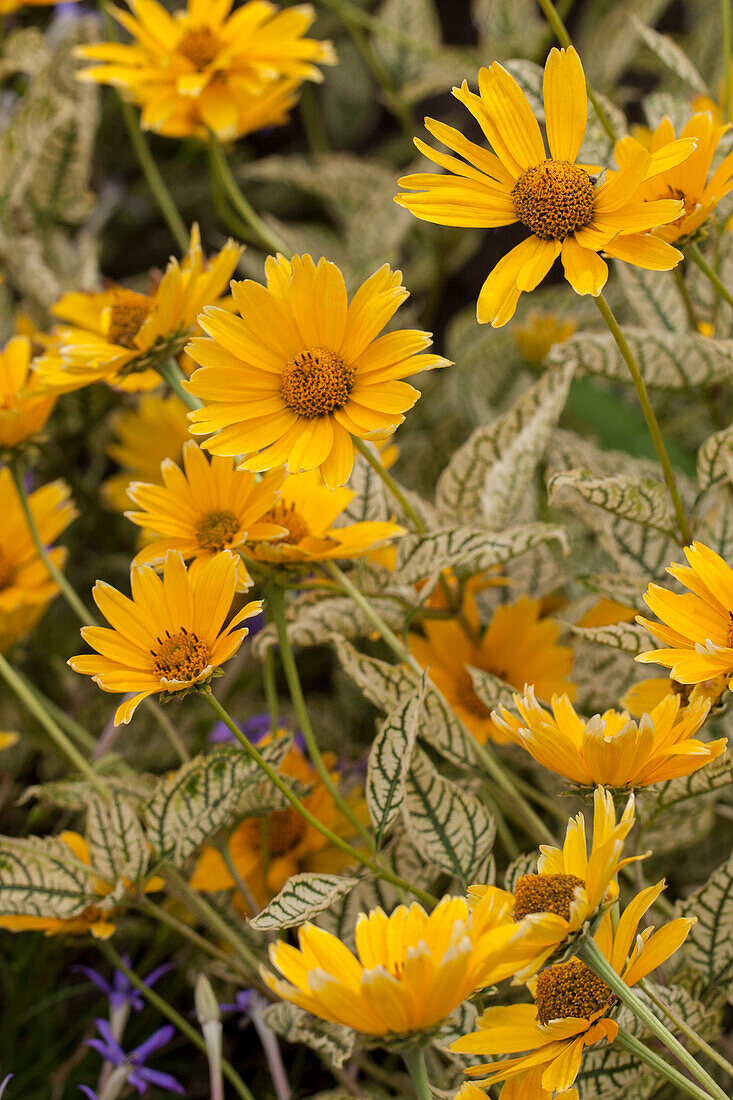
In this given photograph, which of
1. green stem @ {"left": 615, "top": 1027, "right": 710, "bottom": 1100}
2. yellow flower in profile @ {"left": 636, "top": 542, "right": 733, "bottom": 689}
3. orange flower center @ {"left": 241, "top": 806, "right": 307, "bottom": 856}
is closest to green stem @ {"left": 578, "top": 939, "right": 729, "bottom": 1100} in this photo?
green stem @ {"left": 615, "top": 1027, "right": 710, "bottom": 1100}

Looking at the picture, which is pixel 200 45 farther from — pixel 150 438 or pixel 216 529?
pixel 216 529

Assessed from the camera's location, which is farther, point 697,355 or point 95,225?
point 95,225

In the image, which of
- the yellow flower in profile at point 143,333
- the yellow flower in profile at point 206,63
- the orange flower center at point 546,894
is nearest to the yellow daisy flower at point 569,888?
the orange flower center at point 546,894

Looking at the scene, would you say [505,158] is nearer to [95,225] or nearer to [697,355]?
[697,355]

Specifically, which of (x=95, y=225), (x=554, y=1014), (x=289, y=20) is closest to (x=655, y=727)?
(x=554, y=1014)

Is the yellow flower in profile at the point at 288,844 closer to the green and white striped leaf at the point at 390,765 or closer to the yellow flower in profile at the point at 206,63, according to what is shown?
the green and white striped leaf at the point at 390,765

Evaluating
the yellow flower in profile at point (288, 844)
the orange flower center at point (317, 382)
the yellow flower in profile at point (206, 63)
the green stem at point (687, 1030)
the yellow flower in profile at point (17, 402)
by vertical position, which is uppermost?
the yellow flower in profile at point (206, 63)

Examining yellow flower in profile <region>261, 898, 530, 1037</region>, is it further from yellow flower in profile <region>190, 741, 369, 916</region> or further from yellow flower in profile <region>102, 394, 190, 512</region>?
yellow flower in profile <region>102, 394, 190, 512</region>
